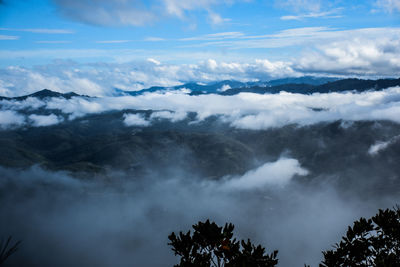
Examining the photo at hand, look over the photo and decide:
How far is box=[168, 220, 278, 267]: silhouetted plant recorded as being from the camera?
14586 mm

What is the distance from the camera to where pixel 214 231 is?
52.3ft

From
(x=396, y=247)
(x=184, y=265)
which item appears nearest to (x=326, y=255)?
(x=396, y=247)

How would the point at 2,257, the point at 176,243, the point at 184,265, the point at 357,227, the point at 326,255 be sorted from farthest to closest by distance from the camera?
the point at 357,227 < the point at 326,255 < the point at 176,243 < the point at 184,265 < the point at 2,257

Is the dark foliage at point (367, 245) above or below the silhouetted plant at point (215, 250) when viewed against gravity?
above

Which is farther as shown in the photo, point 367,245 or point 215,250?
point 367,245

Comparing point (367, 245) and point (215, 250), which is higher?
point (367, 245)

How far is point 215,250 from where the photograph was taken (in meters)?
15.7

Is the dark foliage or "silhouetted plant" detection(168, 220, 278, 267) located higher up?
the dark foliage

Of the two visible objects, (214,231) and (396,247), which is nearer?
(214,231)

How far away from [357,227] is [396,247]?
2615mm

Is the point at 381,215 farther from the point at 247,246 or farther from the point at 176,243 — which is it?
the point at 176,243

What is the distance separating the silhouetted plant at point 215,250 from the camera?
47.9 feet

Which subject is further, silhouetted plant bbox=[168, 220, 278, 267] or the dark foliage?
the dark foliage

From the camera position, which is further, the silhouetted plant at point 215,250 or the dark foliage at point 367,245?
the dark foliage at point 367,245
